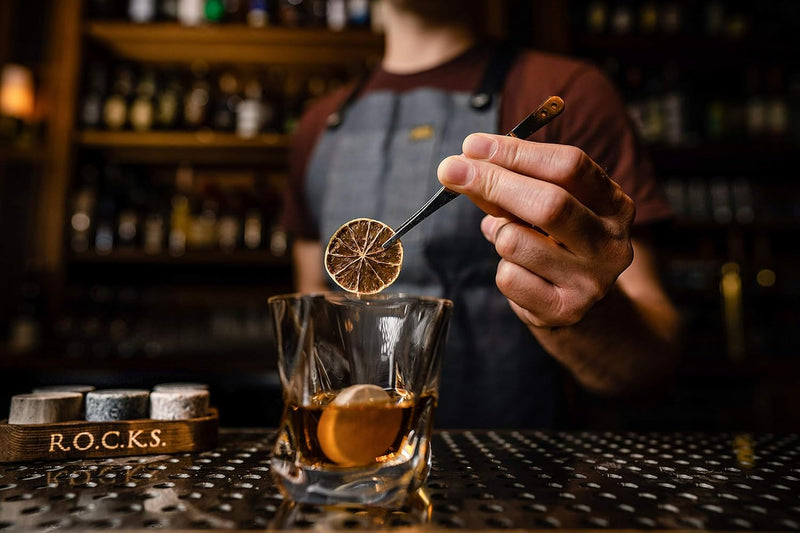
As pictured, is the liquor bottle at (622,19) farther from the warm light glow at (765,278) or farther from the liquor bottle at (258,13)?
the liquor bottle at (258,13)

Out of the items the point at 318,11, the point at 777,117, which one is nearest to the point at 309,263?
the point at 318,11

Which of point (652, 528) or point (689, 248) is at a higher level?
point (689, 248)

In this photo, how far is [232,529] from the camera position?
1.29 ft

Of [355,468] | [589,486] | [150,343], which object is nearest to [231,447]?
[355,468]

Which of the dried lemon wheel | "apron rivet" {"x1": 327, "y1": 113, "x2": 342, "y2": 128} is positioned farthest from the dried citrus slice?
"apron rivet" {"x1": 327, "y1": 113, "x2": 342, "y2": 128}

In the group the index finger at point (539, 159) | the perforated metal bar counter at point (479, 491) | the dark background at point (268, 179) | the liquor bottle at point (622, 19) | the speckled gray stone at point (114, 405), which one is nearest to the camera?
the perforated metal bar counter at point (479, 491)

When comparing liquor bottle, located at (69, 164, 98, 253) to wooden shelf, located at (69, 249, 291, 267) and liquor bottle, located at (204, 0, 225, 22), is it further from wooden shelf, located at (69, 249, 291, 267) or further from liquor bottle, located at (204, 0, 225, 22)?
liquor bottle, located at (204, 0, 225, 22)

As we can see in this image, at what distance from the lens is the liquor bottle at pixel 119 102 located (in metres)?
2.20

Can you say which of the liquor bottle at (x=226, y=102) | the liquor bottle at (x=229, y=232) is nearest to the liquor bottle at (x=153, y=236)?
the liquor bottle at (x=229, y=232)

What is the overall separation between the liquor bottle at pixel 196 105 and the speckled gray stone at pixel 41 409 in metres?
1.82

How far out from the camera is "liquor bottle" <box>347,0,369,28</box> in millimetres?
2205

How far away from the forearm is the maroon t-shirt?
18cm

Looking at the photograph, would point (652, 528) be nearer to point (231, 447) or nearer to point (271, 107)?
point (231, 447)

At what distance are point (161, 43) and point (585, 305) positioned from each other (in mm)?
2213
